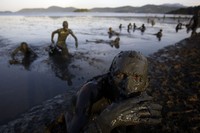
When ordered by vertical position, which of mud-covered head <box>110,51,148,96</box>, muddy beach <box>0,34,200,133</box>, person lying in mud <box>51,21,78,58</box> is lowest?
muddy beach <box>0,34,200,133</box>

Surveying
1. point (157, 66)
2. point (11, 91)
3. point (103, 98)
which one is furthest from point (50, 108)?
point (157, 66)

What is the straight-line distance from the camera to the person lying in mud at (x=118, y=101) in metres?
1.72

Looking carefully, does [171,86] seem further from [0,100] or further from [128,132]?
[128,132]

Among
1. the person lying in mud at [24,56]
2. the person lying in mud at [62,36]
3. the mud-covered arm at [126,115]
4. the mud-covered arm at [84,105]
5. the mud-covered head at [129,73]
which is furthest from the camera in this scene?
the person lying in mud at [62,36]

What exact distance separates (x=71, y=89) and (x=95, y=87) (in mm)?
7200

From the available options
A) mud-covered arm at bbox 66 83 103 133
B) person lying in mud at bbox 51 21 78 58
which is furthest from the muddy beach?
person lying in mud at bbox 51 21 78 58

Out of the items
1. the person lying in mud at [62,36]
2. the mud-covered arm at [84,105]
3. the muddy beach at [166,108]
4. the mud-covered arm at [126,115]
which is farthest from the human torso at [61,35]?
the mud-covered arm at [126,115]

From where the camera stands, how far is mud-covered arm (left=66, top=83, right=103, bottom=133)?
225 centimetres

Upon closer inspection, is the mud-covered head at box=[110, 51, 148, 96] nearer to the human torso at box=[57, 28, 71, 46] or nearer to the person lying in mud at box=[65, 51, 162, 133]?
the person lying in mud at box=[65, 51, 162, 133]

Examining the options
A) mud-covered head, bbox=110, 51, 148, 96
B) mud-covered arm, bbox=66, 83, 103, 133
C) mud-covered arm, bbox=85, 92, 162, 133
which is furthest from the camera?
mud-covered arm, bbox=66, 83, 103, 133

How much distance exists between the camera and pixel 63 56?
15.4 m

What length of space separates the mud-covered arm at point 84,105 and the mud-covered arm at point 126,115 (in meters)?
0.52

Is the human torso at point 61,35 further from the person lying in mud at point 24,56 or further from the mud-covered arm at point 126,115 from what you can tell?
the mud-covered arm at point 126,115

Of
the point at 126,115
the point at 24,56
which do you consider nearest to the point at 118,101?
the point at 126,115
